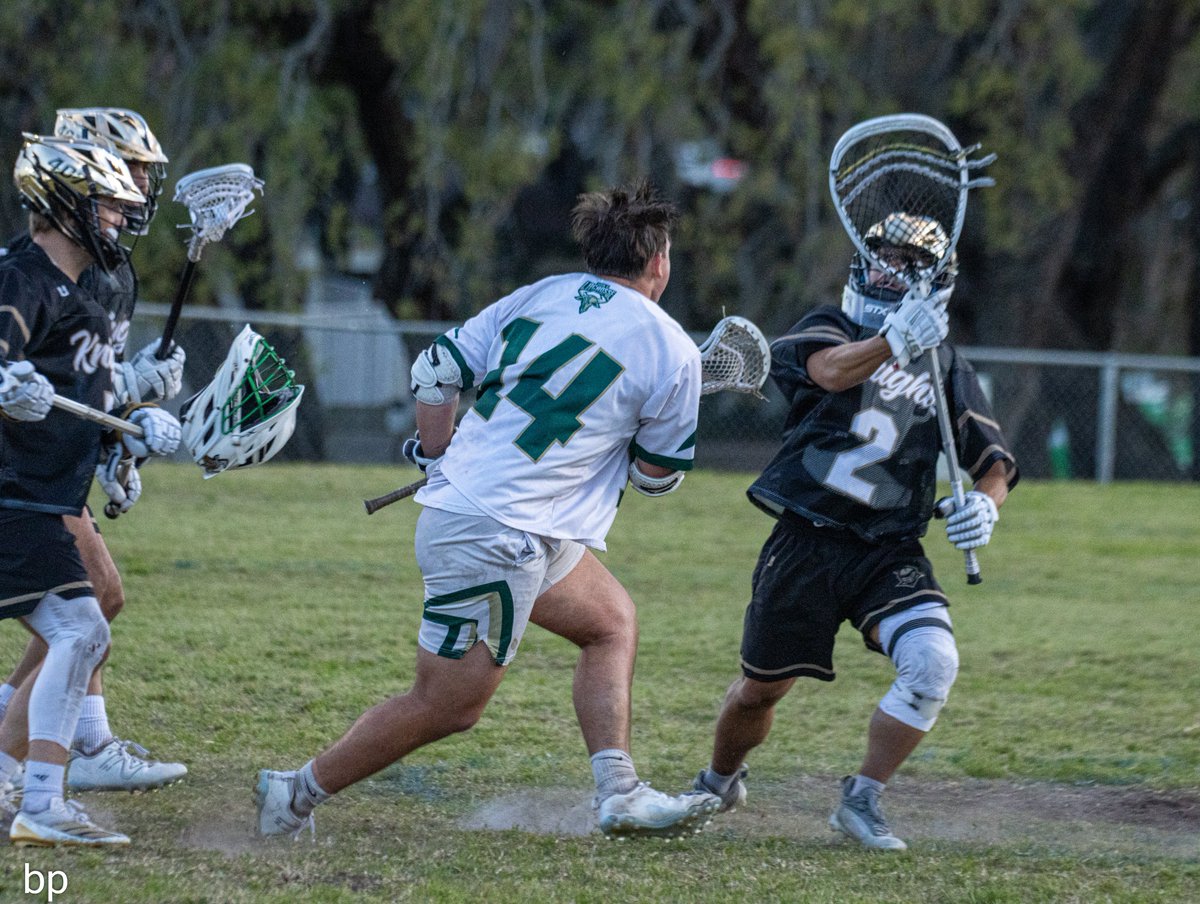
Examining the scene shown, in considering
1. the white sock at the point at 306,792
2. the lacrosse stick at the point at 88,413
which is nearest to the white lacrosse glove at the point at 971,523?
the white sock at the point at 306,792

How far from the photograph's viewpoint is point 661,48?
542 inches

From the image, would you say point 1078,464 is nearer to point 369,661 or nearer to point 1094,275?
point 1094,275

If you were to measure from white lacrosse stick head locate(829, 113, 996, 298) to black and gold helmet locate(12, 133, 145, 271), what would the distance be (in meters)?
2.14

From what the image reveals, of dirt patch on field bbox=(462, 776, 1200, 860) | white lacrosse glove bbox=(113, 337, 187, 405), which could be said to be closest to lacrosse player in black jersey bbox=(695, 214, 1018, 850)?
dirt patch on field bbox=(462, 776, 1200, 860)

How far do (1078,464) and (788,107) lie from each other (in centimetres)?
445

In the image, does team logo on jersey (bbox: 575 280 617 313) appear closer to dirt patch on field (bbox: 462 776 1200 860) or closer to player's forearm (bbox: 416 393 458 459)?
player's forearm (bbox: 416 393 458 459)

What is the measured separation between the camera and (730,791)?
509 cm

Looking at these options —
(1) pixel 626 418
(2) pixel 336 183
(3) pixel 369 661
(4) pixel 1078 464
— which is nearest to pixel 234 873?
(1) pixel 626 418

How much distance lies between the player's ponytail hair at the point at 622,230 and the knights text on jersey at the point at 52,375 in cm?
141

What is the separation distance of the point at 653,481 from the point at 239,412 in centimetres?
119

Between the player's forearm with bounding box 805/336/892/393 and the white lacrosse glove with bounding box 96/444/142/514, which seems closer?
the player's forearm with bounding box 805/336/892/393

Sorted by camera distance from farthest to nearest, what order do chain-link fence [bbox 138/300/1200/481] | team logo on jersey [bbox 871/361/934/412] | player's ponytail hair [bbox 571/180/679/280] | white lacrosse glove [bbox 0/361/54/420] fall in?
chain-link fence [bbox 138/300/1200/481] → team logo on jersey [bbox 871/361/934/412] → player's ponytail hair [bbox 571/180/679/280] → white lacrosse glove [bbox 0/361/54/420]

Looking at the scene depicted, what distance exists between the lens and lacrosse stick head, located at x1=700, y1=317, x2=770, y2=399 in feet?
15.7

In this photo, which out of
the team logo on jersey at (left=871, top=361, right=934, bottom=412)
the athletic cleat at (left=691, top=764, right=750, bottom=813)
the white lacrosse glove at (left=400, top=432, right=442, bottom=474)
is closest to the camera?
the white lacrosse glove at (left=400, top=432, right=442, bottom=474)
